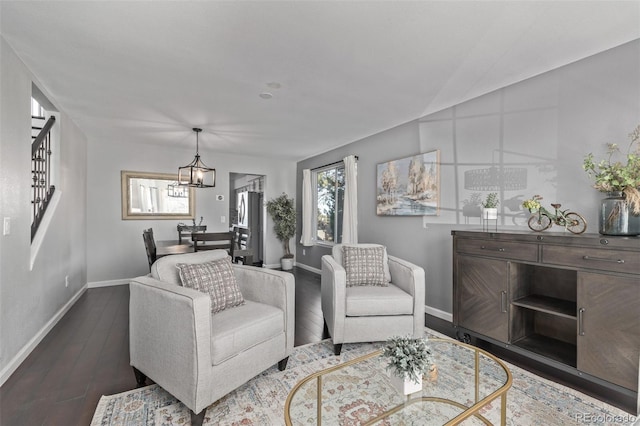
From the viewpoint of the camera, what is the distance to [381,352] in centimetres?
157

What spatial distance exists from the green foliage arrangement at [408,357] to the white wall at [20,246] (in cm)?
261

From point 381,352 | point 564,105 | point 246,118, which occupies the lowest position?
point 381,352

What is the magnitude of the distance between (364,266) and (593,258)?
174 centimetres

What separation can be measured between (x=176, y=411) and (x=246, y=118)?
3.18 metres

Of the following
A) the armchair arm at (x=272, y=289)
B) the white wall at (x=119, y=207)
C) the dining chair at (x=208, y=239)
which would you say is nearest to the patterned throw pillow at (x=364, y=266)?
the armchair arm at (x=272, y=289)

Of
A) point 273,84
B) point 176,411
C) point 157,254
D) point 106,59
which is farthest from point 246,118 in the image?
point 176,411

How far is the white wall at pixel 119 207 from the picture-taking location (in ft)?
16.3

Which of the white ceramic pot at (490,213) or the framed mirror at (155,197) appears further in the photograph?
the framed mirror at (155,197)

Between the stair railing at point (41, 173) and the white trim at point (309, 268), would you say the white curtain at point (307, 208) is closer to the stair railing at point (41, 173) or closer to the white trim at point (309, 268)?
the white trim at point (309, 268)

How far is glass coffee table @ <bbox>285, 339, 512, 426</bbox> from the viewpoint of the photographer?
4.36ft

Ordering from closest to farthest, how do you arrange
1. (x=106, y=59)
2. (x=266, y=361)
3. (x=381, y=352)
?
(x=381, y=352), (x=266, y=361), (x=106, y=59)

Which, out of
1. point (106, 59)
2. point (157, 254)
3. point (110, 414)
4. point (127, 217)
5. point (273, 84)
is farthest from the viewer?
point (127, 217)

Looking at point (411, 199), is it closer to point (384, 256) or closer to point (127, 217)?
point (384, 256)

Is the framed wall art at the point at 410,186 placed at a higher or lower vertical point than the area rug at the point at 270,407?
higher
